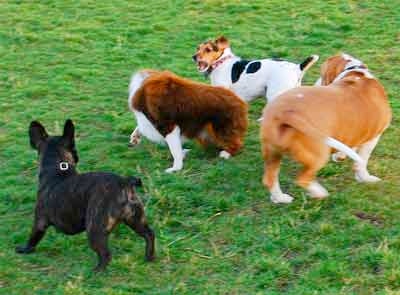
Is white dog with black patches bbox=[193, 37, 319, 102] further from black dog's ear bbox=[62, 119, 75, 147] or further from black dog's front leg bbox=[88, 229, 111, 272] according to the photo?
black dog's front leg bbox=[88, 229, 111, 272]

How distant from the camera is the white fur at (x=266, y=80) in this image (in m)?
7.66

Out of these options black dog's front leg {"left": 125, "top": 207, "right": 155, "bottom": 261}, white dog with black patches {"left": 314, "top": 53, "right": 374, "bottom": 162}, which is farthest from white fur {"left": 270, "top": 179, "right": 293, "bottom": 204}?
black dog's front leg {"left": 125, "top": 207, "right": 155, "bottom": 261}

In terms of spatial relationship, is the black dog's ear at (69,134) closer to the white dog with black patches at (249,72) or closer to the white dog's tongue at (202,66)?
the white dog with black patches at (249,72)

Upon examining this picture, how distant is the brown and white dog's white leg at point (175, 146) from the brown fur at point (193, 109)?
0.04 metres

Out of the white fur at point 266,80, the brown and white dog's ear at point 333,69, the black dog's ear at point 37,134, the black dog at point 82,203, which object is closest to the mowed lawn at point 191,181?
the black dog at point 82,203

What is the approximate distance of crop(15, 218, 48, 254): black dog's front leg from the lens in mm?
5379

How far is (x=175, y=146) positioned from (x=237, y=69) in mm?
1608

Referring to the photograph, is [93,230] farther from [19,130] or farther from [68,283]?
[19,130]

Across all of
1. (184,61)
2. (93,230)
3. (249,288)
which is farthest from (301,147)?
(184,61)

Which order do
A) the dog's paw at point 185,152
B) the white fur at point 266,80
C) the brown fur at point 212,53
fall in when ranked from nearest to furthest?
the dog's paw at point 185,152, the white fur at point 266,80, the brown fur at point 212,53

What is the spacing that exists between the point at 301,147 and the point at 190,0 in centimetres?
779

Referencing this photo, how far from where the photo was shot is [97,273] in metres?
5.07

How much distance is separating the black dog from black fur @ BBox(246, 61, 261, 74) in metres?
2.72

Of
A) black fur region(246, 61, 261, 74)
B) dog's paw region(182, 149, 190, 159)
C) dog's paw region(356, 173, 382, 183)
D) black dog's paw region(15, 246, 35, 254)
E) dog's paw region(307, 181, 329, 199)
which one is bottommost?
black dog's paw region(15, 246, 35, 254)
